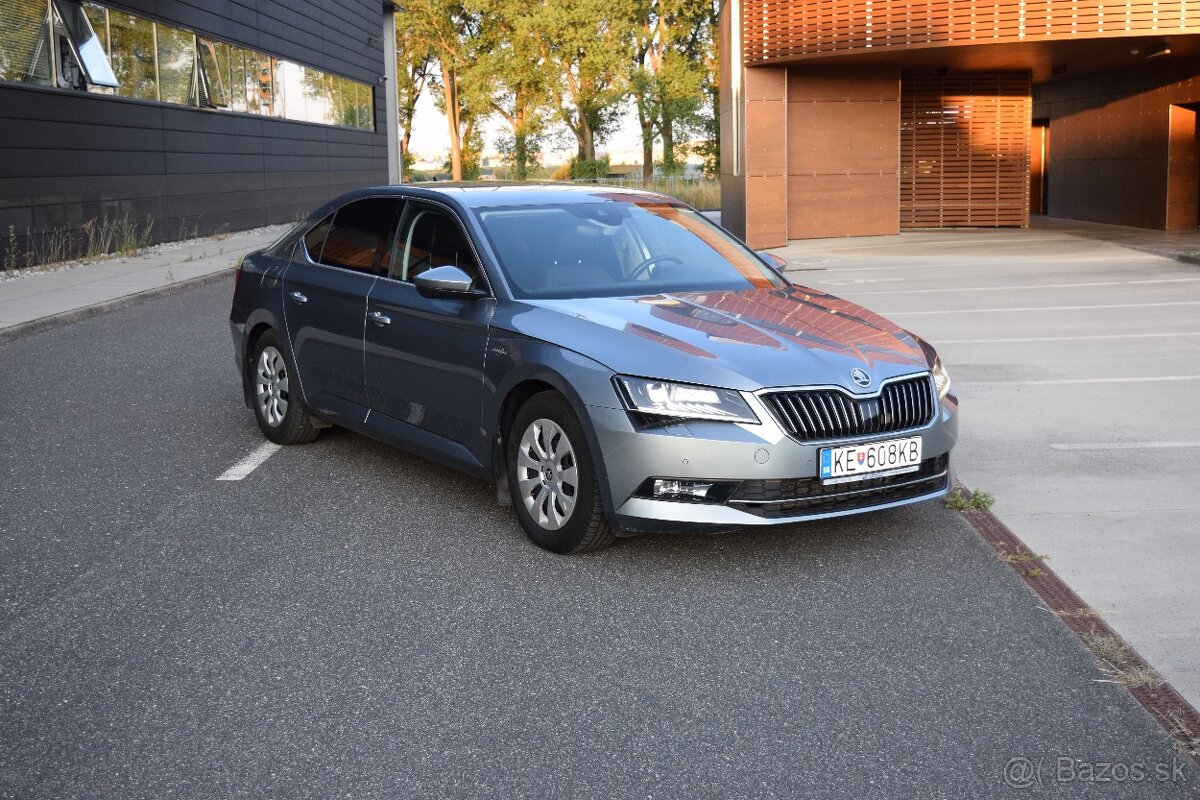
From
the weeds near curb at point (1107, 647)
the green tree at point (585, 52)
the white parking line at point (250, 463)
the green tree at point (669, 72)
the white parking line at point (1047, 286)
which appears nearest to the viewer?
the weeds near curb at point (1107, 647)

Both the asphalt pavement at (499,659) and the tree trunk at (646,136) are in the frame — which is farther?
the tree trunk at (646,136)

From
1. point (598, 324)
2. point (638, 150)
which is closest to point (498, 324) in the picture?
point (598, 324)

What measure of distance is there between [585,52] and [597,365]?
55878 mm

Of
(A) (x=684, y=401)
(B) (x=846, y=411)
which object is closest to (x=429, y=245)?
(A) (x=684, y=401)

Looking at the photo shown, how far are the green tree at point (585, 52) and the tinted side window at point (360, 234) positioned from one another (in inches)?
2009

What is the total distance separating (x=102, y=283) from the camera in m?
18.3

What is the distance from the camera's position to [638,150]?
217 feet

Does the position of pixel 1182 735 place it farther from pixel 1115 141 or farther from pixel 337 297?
pixel 1115 141

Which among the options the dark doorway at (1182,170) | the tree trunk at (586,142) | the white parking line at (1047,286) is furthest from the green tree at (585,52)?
the white parking line at (1047,286)

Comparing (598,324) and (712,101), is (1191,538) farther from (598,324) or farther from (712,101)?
(712,101)

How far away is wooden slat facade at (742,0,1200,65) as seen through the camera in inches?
837

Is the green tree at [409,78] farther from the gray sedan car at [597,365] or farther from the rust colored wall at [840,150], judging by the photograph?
the gray sedan car at [597,365]

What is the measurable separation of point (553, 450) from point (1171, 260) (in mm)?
16787

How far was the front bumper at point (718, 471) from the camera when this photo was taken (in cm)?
535
